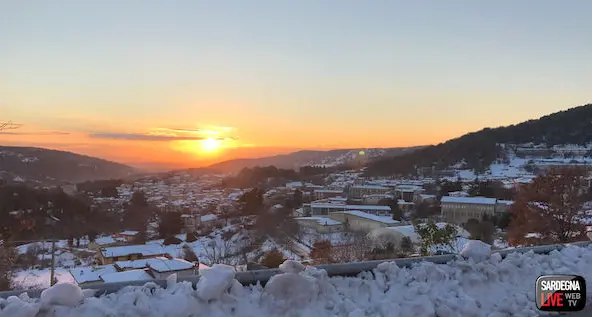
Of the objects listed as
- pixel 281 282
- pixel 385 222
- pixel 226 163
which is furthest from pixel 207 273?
pixel 226 163

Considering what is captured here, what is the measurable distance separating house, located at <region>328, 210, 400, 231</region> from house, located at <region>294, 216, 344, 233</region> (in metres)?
0.67

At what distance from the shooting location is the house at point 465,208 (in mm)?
39438

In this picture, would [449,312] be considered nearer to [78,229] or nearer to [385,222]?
[385,222]

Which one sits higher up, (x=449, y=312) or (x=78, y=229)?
(x=449, y=312)

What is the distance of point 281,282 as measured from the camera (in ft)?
9.40

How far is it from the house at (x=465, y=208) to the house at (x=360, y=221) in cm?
577

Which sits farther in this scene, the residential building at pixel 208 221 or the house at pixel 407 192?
the house at pixel 407 192

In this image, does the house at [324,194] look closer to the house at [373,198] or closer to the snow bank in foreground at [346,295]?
the house at [373,198]

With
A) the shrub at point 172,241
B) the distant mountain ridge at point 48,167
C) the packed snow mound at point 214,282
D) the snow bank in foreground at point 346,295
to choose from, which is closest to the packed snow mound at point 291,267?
the snow bank in foreground at point 346,295

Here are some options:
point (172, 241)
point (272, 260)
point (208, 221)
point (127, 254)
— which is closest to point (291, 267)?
point (272, 260)

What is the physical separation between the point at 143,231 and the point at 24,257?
13.6 m

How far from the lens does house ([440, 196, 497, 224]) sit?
39438mm

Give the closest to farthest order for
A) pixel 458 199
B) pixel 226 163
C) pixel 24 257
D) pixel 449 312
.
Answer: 1. pixel 449 312
2. pixel 24 257
3. pixel 458 199
4. pixel 226 163

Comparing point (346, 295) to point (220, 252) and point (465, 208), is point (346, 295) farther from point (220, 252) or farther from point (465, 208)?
point (465, 208)
